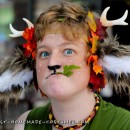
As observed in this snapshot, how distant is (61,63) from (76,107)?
20 centimetres

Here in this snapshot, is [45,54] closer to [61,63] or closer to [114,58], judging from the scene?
[61,63]

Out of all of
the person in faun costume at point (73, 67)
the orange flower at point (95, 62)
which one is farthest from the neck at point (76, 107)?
the orange flower at point (95, 62)

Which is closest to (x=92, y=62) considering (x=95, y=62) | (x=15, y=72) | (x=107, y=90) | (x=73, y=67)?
(x=95, y=62)

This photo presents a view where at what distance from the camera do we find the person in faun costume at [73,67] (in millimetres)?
1517

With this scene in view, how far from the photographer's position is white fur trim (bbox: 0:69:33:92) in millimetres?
1714

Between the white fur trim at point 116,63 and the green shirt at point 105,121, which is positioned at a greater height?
the white fur trim at point 116,63

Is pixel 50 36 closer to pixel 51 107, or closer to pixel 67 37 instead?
pixel 67 37

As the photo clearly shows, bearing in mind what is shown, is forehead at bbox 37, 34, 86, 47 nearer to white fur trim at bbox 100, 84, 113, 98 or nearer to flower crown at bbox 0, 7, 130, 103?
flower crown at bbox 0, 7, 130, 103

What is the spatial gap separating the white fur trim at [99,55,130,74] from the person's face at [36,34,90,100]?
0.09 metres

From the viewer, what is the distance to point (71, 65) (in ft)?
4.95

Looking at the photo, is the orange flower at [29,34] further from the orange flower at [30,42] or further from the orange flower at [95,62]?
the orange flower at [95,62]

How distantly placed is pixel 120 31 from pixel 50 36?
2142mm

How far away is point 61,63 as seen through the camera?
4.97 feet

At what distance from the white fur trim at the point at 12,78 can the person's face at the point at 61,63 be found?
0.16 m
